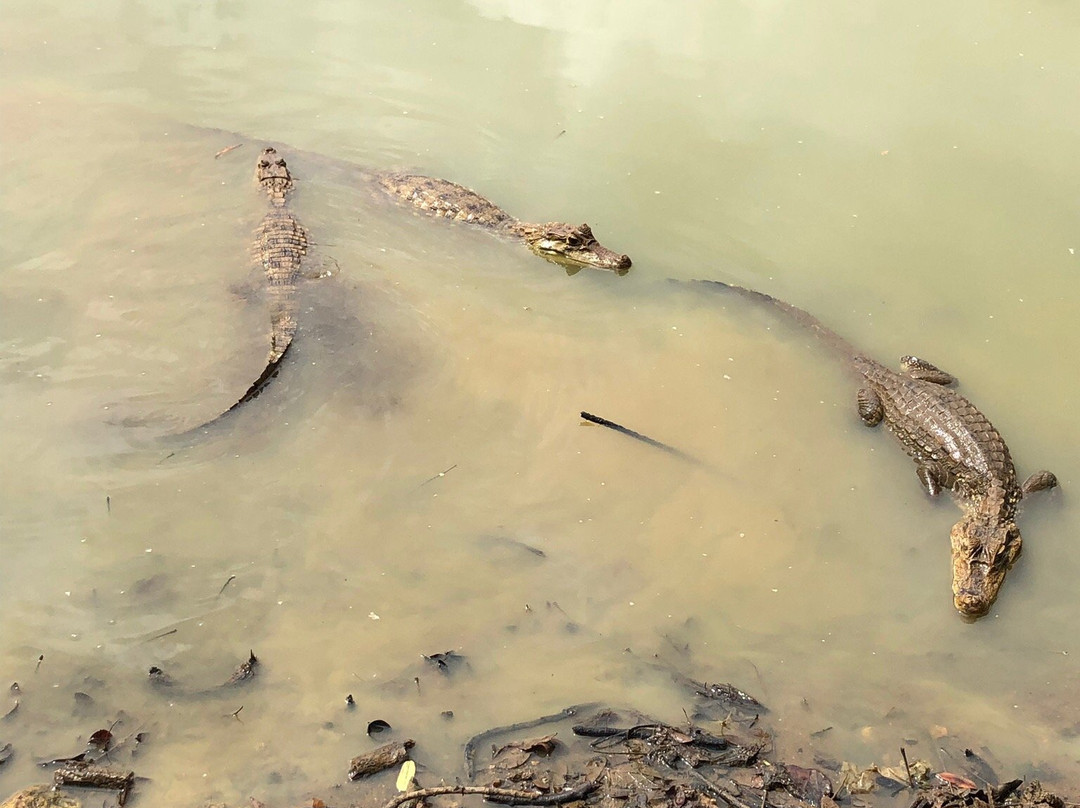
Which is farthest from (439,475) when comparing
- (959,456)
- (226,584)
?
(959,456)

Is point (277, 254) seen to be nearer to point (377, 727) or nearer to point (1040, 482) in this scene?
point (377, 727)

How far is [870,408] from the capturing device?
5.66 metres

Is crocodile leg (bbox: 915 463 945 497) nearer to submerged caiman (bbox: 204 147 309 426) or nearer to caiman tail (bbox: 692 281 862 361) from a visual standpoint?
caiman tail (bbox: 692 281 862 361)

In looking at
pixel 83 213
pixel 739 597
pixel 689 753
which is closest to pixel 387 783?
pixel 689 753

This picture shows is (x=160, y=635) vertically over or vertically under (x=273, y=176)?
under

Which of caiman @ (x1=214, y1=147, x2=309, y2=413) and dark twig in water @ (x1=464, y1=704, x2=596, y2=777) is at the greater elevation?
caiman @ (x1=214, y1=147, x2=309, y2=413)

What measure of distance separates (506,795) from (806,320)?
4.18 meters

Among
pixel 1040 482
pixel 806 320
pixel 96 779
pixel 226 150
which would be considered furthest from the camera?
pixel 226 150

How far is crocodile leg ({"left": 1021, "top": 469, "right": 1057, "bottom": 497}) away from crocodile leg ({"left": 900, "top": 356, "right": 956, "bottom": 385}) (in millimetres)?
946

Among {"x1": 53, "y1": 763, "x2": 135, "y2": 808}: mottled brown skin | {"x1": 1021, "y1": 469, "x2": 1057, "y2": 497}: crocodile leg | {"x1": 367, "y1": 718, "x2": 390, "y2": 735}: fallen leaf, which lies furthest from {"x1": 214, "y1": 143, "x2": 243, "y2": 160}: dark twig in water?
{"x1": 1021, "y1": 469, "x2": 1057, "y2": 497}: crocodile leg

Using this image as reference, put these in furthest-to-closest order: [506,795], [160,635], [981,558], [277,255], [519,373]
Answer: [277,255] < [519,373] < [981,558] < [160,635] < [506,795]

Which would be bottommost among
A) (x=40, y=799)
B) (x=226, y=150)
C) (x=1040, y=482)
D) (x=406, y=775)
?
(x=40, y=799)

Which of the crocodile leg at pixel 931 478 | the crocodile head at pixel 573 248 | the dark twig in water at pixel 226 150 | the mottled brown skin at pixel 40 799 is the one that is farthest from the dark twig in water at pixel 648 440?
the dark twig in water at pixel 226 150

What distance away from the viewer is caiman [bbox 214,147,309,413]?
5789mm
